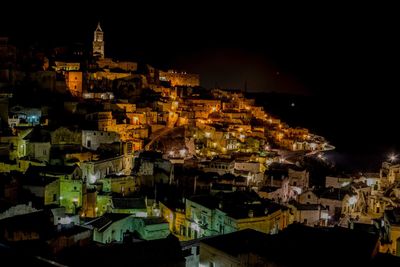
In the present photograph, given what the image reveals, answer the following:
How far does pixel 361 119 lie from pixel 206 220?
86.8 meters

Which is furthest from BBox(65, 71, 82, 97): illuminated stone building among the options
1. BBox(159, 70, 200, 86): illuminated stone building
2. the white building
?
BBox(159, 70, 200, 86): illuminated stone building

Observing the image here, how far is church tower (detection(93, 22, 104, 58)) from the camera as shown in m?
46.0

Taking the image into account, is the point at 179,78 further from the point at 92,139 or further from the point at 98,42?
the point at 92,139

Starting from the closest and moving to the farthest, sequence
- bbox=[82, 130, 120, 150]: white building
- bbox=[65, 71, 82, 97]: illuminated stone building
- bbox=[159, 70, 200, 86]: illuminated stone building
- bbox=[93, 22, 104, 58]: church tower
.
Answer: bbox=[82, 130, 120, 150]: white building, bbox=[65, 71, 82, 97]: illuminated stone building, bbox=[93, 22, 104, 58]: church tower, bbox=[159, 70, 200, 86]: illuminated stone building

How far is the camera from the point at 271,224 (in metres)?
17.4

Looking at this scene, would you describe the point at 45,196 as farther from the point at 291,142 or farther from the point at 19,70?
the point at 291,142

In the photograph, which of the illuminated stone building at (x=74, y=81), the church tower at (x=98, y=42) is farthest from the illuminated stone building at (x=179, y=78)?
the illuminated stone building at (x=74, y=81)

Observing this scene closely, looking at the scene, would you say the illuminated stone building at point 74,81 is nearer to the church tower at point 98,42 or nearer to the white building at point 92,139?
the church tower at point 98,42

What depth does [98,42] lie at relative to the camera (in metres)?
46.5

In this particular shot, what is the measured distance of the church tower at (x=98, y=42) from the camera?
46.0 m

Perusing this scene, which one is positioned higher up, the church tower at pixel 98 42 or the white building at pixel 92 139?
the church tower at pixel 98 42

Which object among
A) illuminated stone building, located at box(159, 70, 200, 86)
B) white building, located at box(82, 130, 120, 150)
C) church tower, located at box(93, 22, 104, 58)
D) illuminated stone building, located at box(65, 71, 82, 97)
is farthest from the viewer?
illuminated stone building, located at box(159, 70, 200, 86)

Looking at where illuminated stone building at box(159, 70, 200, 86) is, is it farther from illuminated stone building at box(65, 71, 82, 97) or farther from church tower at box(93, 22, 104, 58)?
illuminated stone building at box(65, 71, 82, 97)

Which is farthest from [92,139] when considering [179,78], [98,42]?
[179,78]
